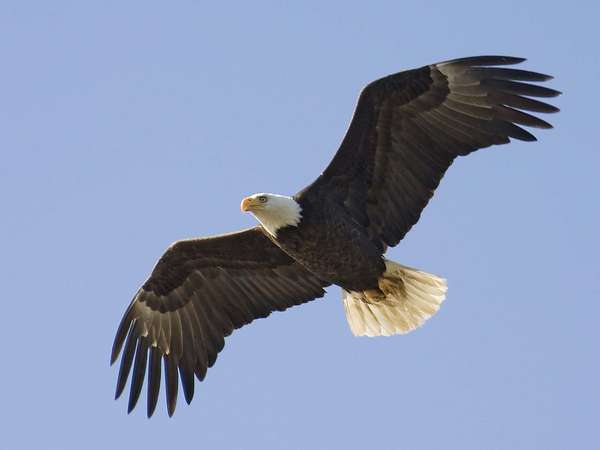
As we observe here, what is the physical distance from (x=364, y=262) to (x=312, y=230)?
57 centimetres

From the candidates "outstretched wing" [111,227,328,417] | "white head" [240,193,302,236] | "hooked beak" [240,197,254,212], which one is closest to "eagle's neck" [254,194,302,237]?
"white head" [240,193,302,236]

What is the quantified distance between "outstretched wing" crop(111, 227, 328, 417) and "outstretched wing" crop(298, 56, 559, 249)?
1096mm

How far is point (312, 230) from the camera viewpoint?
11.5 meters

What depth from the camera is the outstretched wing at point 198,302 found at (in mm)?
12711

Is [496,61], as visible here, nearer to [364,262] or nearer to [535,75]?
[535,75]

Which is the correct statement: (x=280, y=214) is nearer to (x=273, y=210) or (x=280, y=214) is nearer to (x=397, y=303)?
(x=273, y=210)

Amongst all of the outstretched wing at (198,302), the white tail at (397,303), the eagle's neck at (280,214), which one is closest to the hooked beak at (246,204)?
the eagle's neck at (280,214)

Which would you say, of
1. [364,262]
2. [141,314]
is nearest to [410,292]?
[364,262]

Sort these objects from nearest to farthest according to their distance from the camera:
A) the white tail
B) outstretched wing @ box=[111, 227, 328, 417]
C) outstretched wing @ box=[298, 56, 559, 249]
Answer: outstretched wing @ box=[298, 56, 559, 249], the white tail, outstretched wing @ box=[111, 227, 328, 417]

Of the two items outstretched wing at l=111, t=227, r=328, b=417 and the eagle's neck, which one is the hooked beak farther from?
outstretched wing at l=111, t=227, r=328, b=417

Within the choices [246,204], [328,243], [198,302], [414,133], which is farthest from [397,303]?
[198,302]

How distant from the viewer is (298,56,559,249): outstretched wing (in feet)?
38.0

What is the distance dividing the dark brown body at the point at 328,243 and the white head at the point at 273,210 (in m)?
0.05

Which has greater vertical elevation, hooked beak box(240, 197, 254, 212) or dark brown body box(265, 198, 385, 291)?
hooked beak box(240, 197, 254, 212)
